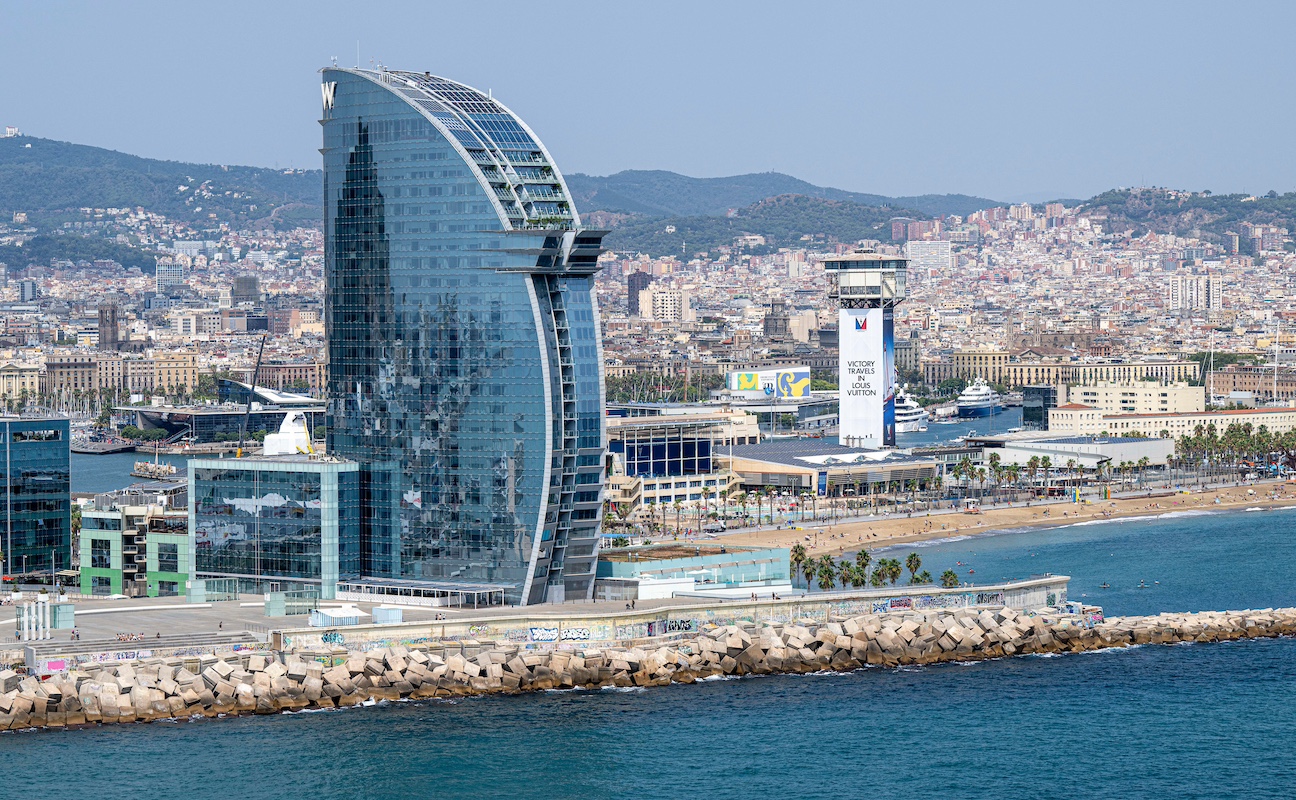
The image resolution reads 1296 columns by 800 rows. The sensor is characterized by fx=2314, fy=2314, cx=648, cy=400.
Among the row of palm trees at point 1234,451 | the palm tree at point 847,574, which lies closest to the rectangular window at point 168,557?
the palm tree at point 847,574

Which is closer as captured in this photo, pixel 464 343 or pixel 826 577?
pixel 464 343

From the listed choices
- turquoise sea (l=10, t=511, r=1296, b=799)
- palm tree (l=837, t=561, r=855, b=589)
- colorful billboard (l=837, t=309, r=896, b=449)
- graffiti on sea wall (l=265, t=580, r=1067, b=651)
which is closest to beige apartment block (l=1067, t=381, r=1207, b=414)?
colorful billboard (l=837, t=309, r=896, b=449)

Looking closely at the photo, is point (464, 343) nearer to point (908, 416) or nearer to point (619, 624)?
point (619, 624)

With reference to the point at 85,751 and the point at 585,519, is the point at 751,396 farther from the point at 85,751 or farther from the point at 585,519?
the point at 85,751

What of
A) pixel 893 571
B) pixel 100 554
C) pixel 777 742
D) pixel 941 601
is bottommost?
pixel 777 742

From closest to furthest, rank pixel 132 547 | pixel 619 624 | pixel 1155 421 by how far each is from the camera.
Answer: pixel 619 624 → pixel 132 547 → pixel 1155 421

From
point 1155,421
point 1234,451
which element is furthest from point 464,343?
point 1155,421

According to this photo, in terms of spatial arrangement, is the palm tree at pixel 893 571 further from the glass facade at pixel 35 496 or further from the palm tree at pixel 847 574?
the glass facade at pixel 35 496
